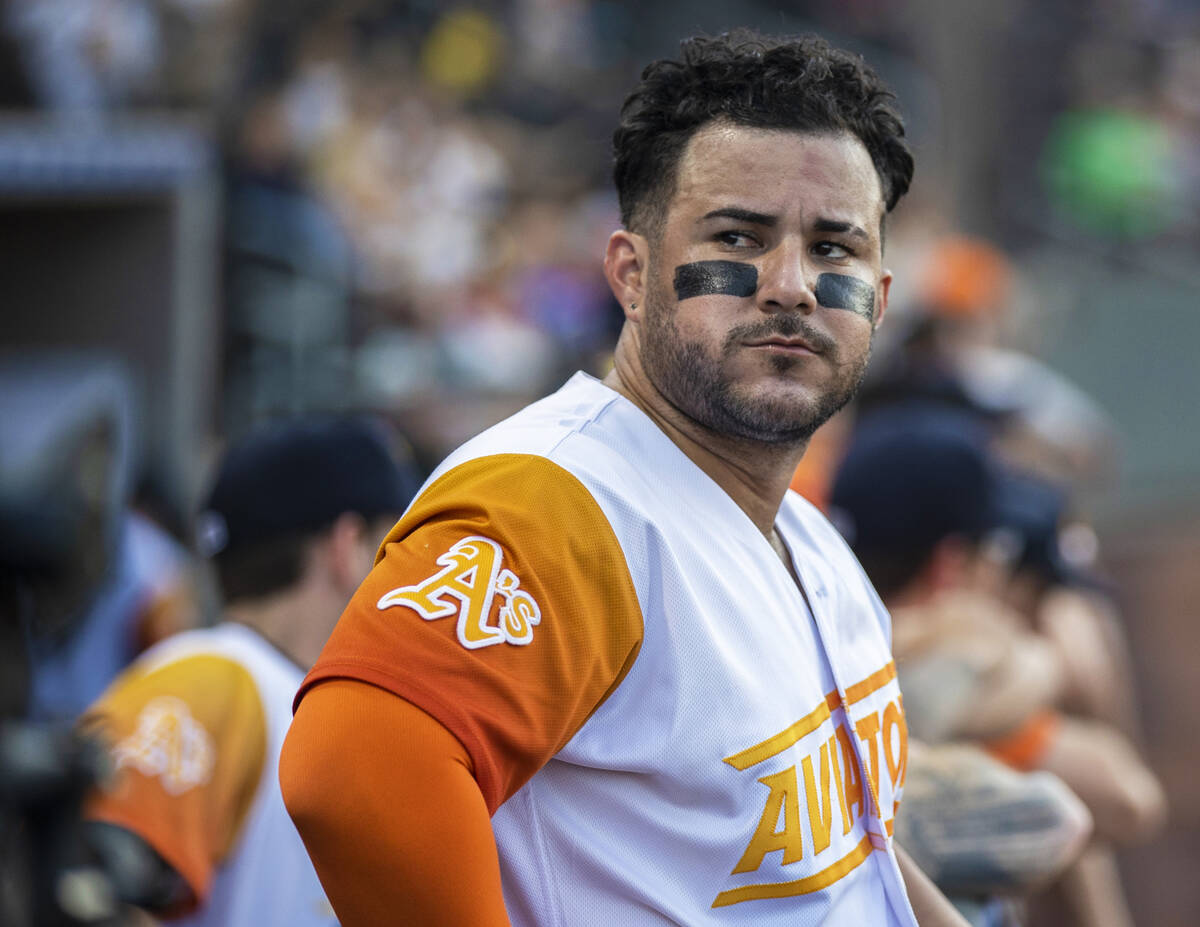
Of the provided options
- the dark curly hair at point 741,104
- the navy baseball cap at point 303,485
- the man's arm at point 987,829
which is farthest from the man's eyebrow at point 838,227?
the navy baseball cap at point 303,485

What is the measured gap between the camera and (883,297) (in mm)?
1885

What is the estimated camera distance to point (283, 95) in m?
9.43

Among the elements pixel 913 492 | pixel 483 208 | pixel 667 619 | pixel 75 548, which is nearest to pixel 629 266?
pixel 667 619

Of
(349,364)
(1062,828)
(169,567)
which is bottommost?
(349,364)

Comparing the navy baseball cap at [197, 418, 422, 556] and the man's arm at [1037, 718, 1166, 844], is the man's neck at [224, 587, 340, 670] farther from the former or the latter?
the man's arm at [1037, 718, 1166, 844]

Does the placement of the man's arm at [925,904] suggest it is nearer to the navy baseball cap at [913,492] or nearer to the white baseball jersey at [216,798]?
the white baseball jersey at [216,798]

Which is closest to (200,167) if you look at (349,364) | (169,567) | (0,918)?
(349,364)

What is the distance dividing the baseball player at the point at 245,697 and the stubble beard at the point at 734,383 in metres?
1.08

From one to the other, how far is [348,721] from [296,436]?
1559 millimetres

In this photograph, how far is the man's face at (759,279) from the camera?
5.42 feet

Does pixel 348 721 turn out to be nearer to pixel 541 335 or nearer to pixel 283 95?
pixel 283 95

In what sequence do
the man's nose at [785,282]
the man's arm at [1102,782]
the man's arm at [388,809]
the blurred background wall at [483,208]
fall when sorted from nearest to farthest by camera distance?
the man's arm at [388,809] < the man's nose at [785,282] < the man's arm at [1102,782] < the blurred background wall at [483,208]

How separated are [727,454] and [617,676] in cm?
37

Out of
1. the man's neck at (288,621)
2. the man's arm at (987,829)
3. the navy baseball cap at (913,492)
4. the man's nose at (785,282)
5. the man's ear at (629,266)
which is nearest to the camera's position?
the man's nose at (785,282)
